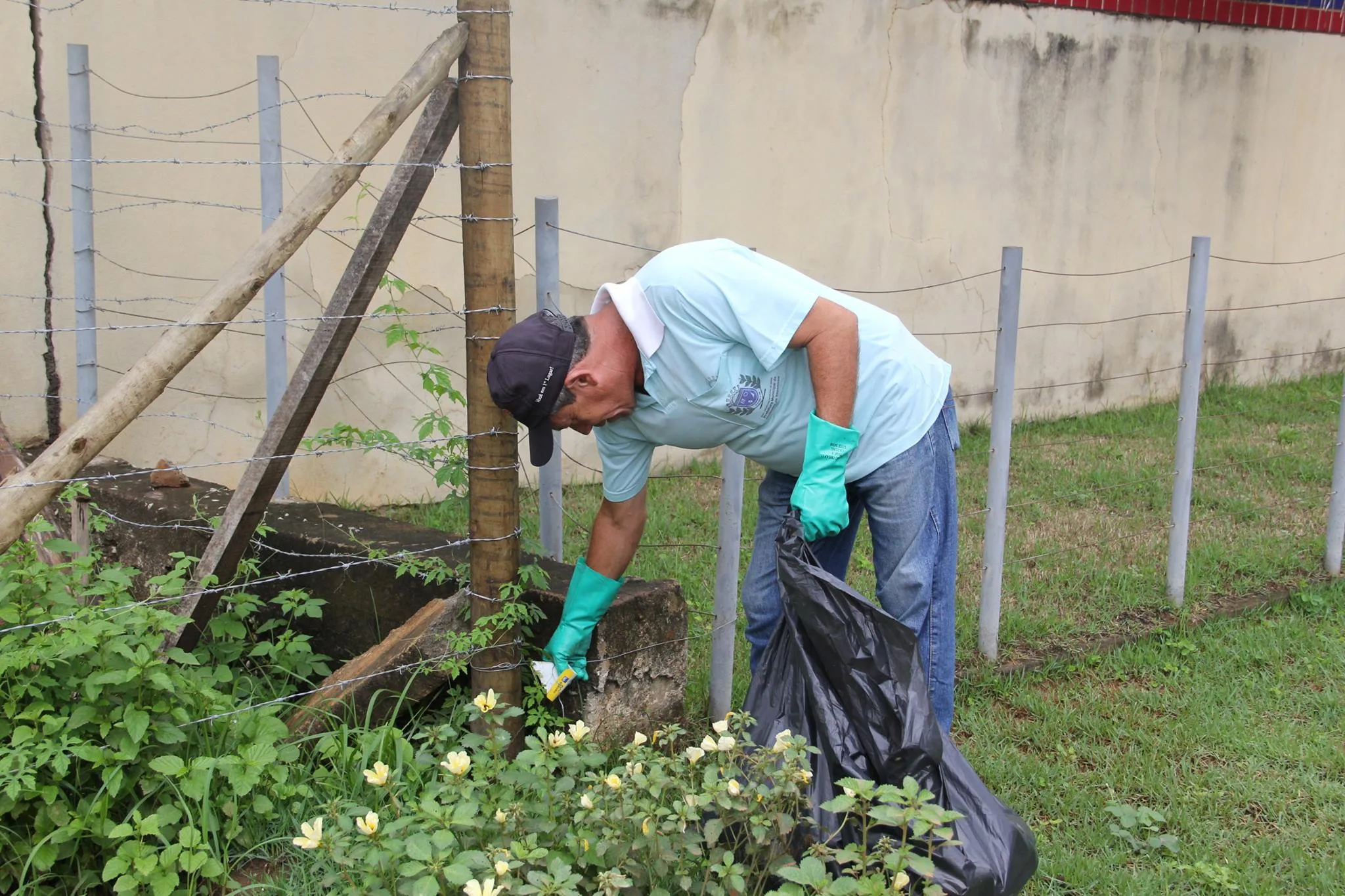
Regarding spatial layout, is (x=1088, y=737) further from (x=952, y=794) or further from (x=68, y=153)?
(x=68, y=153)

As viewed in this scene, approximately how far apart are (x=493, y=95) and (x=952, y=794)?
71.8 inches

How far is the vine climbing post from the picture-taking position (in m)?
2.70

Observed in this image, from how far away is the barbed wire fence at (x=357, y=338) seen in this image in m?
3.48

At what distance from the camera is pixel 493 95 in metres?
2.72

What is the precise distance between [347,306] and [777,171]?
406 cm

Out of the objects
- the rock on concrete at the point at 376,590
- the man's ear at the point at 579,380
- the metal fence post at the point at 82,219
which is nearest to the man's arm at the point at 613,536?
the rock on concrete at the point at 376,590

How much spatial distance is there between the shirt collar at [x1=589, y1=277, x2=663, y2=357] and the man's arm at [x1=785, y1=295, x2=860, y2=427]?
12.0 inches

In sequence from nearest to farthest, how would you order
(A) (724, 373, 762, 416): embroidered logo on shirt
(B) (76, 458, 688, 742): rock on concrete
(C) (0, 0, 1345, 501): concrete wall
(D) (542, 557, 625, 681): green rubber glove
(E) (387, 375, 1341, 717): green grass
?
(A) (724, 373, 762, 416): embroidered logo on shirt
(D) (542, 557, 625, 681): green rubber glove
(B) (76, 458, 688, 742): rock on concrete
(E) (387, 375, 1341, 717): green grass
(C) (0, 0, 1345, 501): concrete wall

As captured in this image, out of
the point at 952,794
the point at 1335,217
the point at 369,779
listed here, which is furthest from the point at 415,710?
the point at 1335,217

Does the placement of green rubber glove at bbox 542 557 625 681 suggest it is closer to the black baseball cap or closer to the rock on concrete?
the rock on concrete

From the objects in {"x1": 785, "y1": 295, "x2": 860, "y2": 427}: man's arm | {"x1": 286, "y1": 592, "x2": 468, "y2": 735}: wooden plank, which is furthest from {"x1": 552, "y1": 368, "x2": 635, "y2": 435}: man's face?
{"x1": 286, "y1": 592, "x2": 468, "y2": 735}: wooden plank

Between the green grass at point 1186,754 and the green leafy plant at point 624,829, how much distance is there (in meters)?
0.91

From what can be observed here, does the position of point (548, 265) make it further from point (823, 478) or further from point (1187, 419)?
point (1187, 419)

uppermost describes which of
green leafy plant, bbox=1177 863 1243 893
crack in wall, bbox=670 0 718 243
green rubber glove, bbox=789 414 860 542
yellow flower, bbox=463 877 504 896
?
crack in wall, bbox=670 0 718 243
